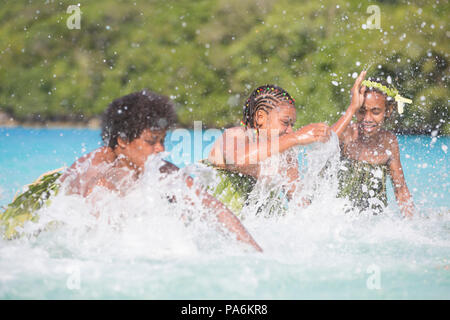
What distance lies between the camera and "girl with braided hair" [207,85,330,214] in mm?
4492

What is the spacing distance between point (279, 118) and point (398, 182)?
4.66ft

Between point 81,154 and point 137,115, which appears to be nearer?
point 137,115

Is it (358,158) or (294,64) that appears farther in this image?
(294,64)

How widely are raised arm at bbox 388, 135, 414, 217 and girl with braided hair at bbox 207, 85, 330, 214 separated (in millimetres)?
1013

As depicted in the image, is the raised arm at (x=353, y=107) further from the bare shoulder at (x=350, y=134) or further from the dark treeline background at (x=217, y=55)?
the dark treeline background at (x=217, y=55)

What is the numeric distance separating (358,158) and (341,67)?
22.6ft

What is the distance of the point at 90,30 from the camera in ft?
43.9

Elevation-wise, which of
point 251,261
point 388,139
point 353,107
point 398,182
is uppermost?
point 353,107

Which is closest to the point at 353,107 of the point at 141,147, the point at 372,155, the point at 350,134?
the point at 350,134

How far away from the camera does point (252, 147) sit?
4.46 m

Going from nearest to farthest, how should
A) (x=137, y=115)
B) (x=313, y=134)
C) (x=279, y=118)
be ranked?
1. (x=137, y=115)
2. (x=313, y=134)
3. (x=279, y=118)

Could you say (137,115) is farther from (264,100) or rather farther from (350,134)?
(350,134)

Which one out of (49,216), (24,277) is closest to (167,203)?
(49,216)

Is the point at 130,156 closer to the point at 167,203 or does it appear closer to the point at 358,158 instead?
the point at 167,203
